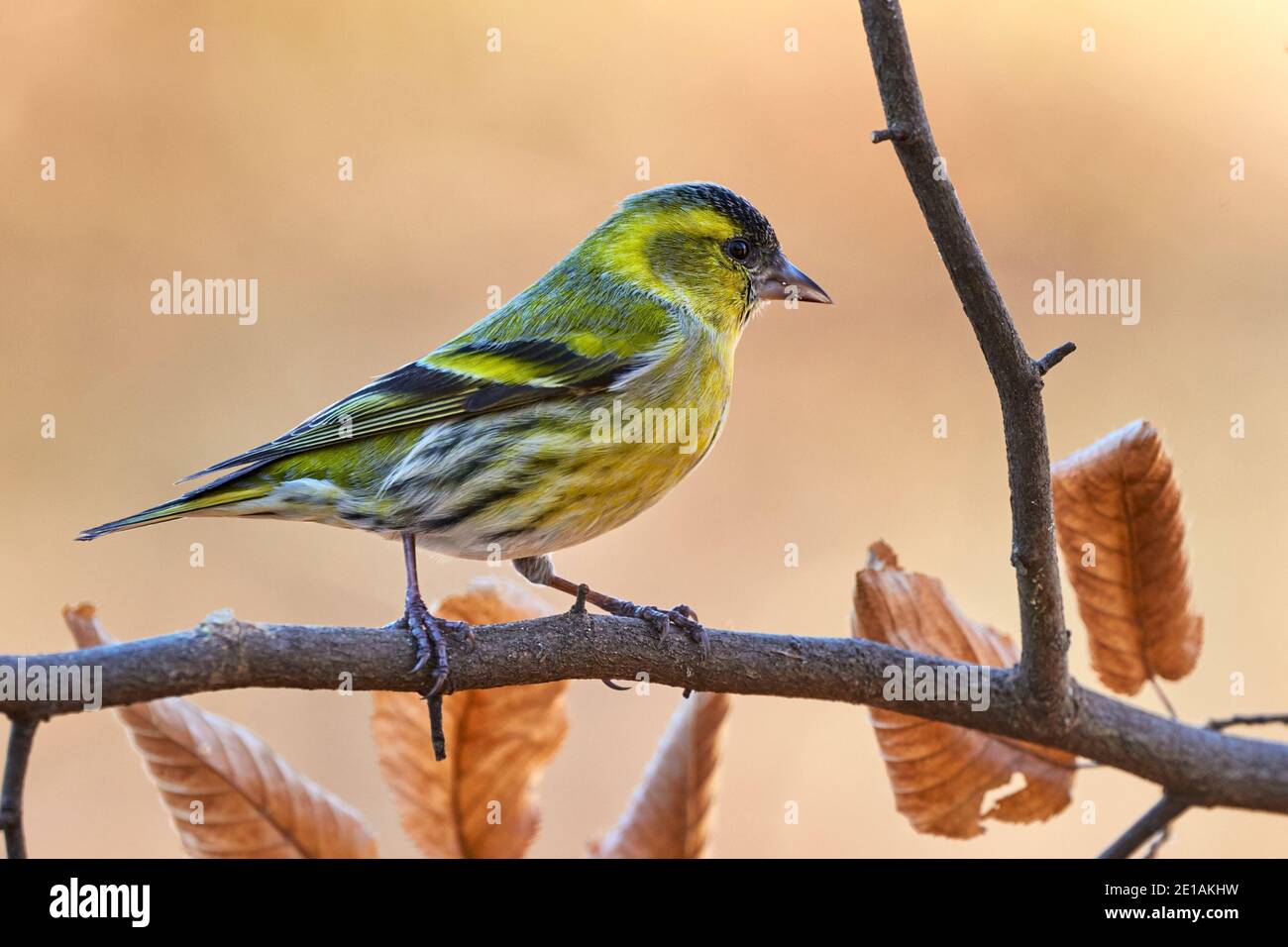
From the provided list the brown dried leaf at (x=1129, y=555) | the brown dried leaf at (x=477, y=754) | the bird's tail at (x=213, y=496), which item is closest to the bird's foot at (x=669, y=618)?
the brown dried leaf at (x=477, y=754)

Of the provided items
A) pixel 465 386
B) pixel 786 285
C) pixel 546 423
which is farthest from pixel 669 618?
pixel 786 285

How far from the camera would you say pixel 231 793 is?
1688mm

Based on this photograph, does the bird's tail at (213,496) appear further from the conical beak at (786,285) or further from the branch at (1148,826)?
the branch at (1148,826)

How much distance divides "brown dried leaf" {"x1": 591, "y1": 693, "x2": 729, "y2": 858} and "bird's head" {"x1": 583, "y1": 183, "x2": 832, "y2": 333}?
177 cm

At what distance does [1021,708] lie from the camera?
2.09 m

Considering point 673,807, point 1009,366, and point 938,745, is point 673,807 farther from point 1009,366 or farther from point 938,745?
point 1009,366

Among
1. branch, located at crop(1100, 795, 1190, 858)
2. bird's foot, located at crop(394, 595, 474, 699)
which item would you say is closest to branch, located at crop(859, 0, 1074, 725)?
branch, located at crop(1100, 795, 1190, 858)

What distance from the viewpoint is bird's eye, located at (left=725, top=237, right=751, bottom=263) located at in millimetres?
3470

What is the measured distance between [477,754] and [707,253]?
1.93 m

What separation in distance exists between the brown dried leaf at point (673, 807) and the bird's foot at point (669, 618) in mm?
320

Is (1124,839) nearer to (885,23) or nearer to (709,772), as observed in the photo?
(709,772)

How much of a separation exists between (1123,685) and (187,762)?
5.04 ft

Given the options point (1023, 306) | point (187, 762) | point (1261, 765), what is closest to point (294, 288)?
point (1023, 306)

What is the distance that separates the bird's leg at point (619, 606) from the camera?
226 centimetres
